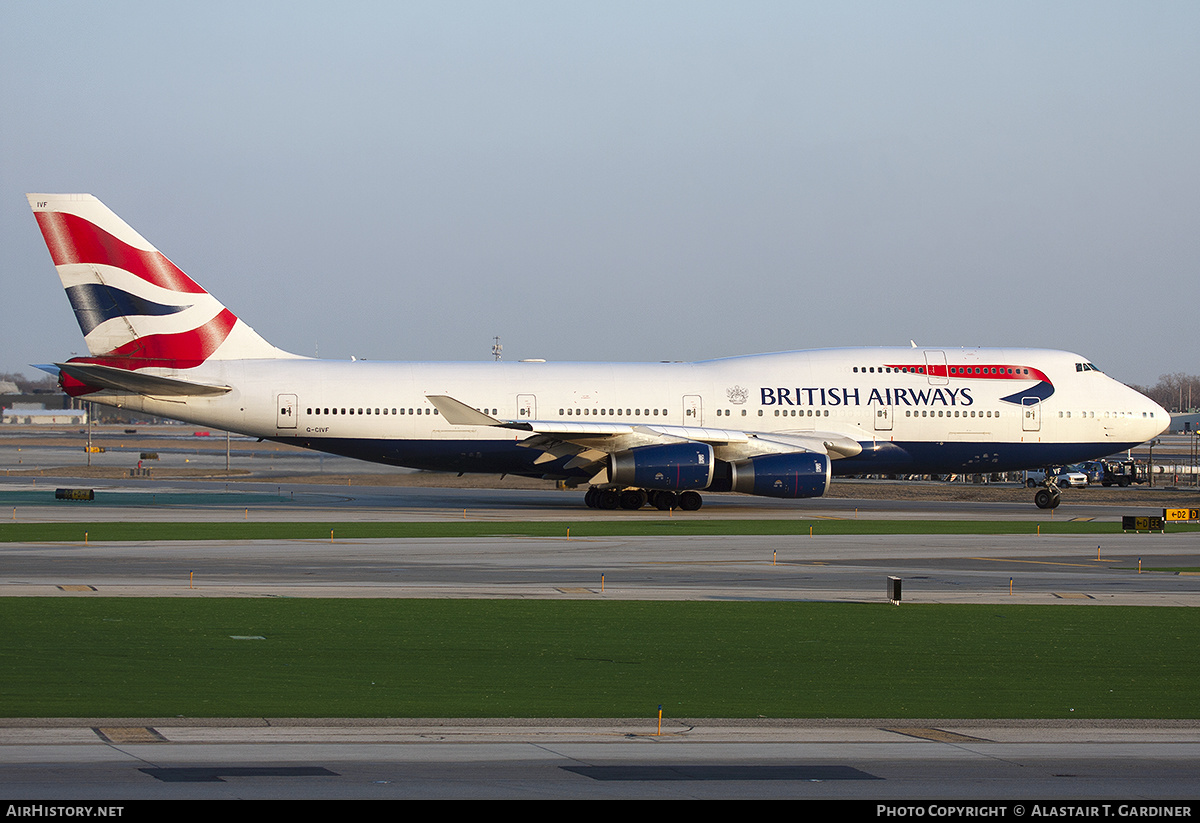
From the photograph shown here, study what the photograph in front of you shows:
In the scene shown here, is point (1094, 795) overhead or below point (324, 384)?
below

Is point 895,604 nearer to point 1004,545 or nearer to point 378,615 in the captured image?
point 378,615

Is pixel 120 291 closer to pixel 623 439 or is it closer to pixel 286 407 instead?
pixel 286 407

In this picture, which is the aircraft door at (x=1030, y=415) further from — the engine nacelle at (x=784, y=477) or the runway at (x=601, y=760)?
the runway at (x=601, y=760)

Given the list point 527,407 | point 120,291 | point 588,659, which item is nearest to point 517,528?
point 527,407

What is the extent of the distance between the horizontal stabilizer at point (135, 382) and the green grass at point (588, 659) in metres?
19.5

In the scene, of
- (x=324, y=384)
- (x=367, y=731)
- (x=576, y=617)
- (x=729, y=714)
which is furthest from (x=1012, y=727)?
(x=324, y=384)

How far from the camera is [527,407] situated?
4022 centimetres

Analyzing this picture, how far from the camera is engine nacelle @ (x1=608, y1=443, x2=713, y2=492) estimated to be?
123 ft

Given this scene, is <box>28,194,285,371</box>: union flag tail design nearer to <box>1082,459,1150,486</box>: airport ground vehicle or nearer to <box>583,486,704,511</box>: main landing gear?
<box>583,486,704,511</box>: main landing gear

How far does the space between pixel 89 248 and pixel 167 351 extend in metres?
3.94

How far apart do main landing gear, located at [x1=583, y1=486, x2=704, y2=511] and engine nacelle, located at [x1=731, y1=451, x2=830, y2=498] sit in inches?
121

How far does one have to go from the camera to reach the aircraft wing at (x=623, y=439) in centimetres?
3781

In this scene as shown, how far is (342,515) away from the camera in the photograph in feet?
121
